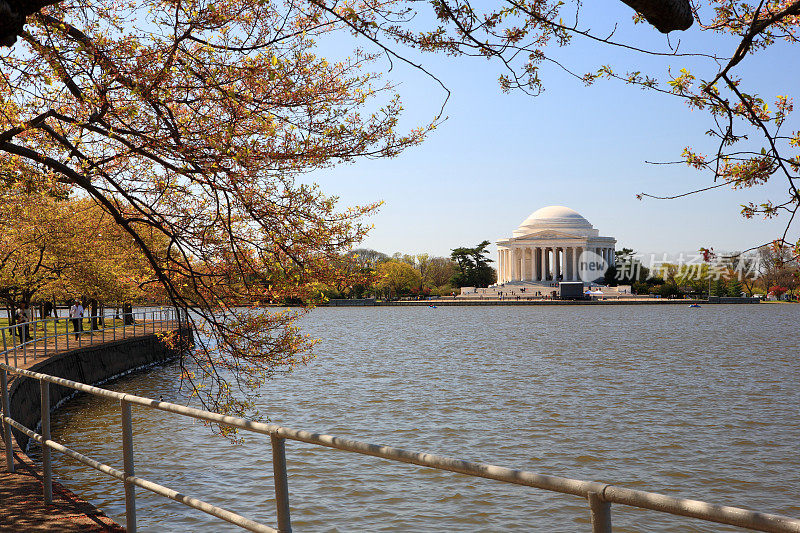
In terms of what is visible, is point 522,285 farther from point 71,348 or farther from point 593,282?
point 71,348

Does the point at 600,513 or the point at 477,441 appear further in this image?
the point at 477,441

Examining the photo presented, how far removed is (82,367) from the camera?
2719 centimetres

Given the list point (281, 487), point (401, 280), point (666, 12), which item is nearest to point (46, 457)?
point (281, 487)

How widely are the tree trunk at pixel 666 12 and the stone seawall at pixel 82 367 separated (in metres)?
10.2

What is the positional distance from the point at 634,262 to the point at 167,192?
149333mm

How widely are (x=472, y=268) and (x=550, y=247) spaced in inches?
797

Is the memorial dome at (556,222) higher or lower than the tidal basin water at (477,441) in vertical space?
higher

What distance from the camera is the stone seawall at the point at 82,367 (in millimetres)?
17409

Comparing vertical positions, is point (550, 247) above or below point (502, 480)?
above

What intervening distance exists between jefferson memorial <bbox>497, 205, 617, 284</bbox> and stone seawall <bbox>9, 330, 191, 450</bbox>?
12810 cm

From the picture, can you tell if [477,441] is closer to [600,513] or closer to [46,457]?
[46,457]

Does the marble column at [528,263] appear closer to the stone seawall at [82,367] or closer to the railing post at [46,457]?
the stone seawall at [82,367]

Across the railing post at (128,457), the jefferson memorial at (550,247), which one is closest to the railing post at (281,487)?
the railing post at (128,457)

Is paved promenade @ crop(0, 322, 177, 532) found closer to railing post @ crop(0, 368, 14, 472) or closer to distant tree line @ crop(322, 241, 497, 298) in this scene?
railing post @ crop(0, 368, 14, 472)
